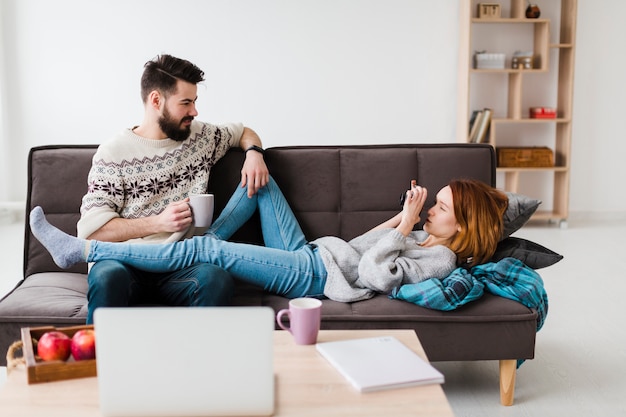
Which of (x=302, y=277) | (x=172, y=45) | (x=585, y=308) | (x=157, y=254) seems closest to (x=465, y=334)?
(x=302, y=277)

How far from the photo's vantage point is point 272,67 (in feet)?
17.7

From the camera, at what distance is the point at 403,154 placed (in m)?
2.55

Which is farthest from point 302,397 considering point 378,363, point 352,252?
point 352,252

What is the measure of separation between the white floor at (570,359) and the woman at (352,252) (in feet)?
1.48

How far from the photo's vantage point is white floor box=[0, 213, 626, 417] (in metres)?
2.22

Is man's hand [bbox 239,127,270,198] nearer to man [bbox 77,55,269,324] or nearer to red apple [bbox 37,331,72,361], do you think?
man [bbox 77,55,269,324]

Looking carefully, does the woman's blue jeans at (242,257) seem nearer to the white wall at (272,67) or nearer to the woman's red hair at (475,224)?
the woman's red hair at (475,224)

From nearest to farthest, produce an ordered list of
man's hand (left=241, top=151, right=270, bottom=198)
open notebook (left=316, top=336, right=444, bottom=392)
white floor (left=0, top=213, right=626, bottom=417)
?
open notebook (left=316, top=336, right=444, bottom=392) → white floor (left=0, top=213, right=626, bottom=417) → man's hand (left=241, top=151, right=270, bottom=198)

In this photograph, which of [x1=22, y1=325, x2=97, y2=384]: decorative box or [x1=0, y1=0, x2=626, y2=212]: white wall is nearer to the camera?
[x1=22, y1=325, x2=97, y2=384]: decorative box

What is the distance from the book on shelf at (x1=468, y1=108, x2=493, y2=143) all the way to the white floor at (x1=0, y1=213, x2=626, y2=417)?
48.3 inches

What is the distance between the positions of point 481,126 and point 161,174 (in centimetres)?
334

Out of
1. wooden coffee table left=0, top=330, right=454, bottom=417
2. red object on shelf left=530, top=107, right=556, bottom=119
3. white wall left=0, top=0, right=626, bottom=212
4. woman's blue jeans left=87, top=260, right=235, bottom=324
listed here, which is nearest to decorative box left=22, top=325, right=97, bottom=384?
wooden coffee table left=0, top=330, right=454, bottom=417

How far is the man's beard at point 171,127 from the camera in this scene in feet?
7.99

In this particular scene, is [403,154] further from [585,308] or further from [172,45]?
[172,45]
